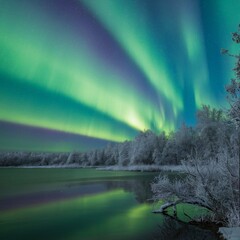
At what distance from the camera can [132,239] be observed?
50.2ft

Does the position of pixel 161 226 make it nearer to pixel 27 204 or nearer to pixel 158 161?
pixel 27 204

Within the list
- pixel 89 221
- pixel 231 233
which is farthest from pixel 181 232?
pixel 89 221

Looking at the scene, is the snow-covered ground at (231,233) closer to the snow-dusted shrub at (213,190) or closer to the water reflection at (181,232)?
the snow-dusted shrub at (213,190)

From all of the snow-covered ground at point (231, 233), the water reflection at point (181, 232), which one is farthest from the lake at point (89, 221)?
the snow-covered ground at point (231, 233)

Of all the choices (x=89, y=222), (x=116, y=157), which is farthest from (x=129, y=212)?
(x=116, y=157)

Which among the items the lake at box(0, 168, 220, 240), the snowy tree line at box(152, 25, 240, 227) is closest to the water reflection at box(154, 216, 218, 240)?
the lake at box(0, 168, 220, 240)

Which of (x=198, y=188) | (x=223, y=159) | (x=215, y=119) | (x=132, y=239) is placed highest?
(x=215, y=119)

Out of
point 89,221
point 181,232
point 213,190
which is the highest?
point 213,190

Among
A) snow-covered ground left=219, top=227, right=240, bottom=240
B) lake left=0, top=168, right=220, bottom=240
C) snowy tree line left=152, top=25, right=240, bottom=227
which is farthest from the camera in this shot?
lake left=0, top=168, right=220, bottom=240

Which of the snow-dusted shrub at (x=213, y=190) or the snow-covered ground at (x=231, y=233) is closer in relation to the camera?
the snow-covered ground at (x=231, y=233)

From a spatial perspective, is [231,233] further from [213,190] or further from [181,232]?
[213,190]

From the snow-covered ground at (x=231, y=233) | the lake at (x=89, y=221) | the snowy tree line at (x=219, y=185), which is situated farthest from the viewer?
the lake at (x=89, y=221)

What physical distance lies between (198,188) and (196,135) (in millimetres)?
71673

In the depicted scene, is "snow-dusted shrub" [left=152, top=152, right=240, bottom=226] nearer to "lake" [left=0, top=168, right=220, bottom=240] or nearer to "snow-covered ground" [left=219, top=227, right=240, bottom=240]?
"snow-covered ground" [left=219, top=227, right=240, bottom=240]
